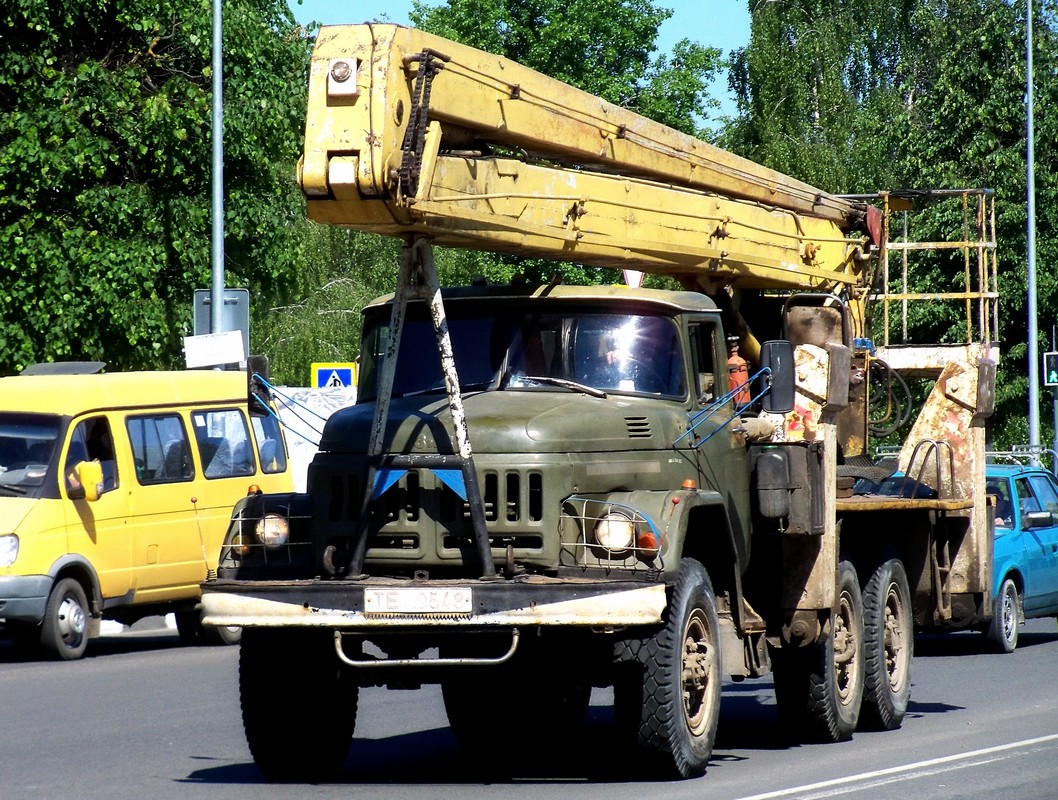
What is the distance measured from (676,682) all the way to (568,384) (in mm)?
1706

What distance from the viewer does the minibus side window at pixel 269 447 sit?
65.5ft

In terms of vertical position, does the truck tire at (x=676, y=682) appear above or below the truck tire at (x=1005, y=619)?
above

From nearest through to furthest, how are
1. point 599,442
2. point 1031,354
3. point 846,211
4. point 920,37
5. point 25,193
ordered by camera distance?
point 599,442 → point 846,211 → point 25,193 → point 1031,354 → point 920,37

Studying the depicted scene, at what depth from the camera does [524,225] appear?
9477 mm

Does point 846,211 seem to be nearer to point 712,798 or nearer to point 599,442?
point 599,442

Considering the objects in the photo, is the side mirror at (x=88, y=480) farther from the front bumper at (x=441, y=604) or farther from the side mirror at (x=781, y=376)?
the side mirror at (x=781, y=376)

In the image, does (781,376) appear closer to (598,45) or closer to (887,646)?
(887,646)

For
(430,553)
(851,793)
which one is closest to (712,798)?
(851,793)

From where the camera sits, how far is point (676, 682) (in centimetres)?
893

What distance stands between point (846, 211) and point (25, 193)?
1738 centimetres

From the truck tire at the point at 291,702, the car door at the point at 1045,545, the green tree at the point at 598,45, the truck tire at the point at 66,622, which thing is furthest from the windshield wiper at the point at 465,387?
the green tree at the point at 598,45

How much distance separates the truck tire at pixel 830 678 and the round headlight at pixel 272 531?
3.16 meters

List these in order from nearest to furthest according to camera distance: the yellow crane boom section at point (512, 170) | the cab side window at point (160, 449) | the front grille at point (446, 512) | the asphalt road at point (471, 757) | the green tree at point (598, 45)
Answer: the yellow crane boom section at point (512, 170)
the front grille at point (446, 512)
the asphalt road at point (471, 757)
the cab side window at point (160, 449)
the green tree at point (598, 45)

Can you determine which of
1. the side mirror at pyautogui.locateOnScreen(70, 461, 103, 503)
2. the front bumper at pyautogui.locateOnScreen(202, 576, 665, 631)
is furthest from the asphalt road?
the side mirror at pyautogui.locateOnScreen(70, 461, 103, 503)
